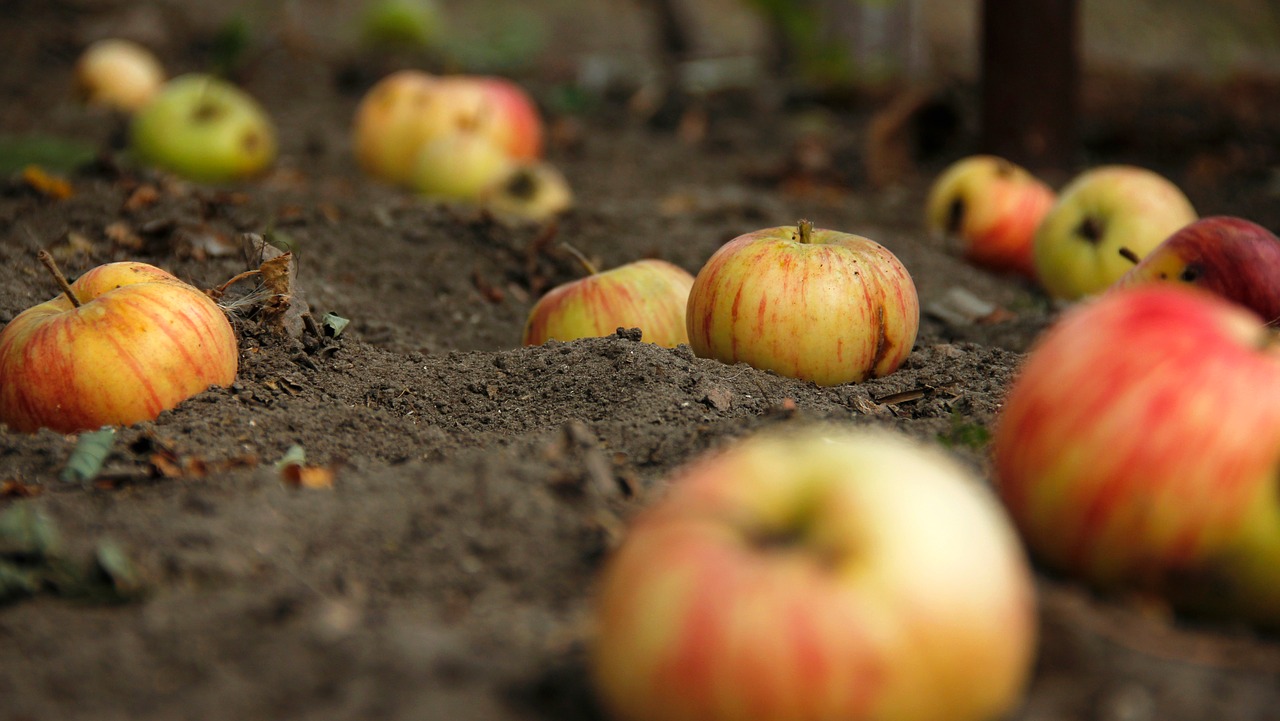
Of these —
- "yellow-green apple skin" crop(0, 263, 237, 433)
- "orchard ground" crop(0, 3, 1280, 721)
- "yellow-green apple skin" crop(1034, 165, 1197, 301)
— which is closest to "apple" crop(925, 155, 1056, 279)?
"orchard ground" crop(0, 3, 1280, 721)

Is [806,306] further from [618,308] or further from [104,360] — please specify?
[104,360]

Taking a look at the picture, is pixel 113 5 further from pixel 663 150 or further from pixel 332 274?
pixel 332 274

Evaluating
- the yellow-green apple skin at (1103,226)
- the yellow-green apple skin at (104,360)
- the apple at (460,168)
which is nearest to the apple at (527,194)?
the apple at (460,168)

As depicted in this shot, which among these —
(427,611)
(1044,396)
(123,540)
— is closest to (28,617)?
(123,540)

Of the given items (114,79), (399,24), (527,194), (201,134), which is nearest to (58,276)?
(527,194)

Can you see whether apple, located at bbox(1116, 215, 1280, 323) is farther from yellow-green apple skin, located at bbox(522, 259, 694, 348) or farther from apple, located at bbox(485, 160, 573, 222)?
apple, located at bbox(485, 160, 573, 222)

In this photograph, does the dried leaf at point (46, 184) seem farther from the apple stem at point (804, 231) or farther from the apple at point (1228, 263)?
the apple at point (1228, 263)
